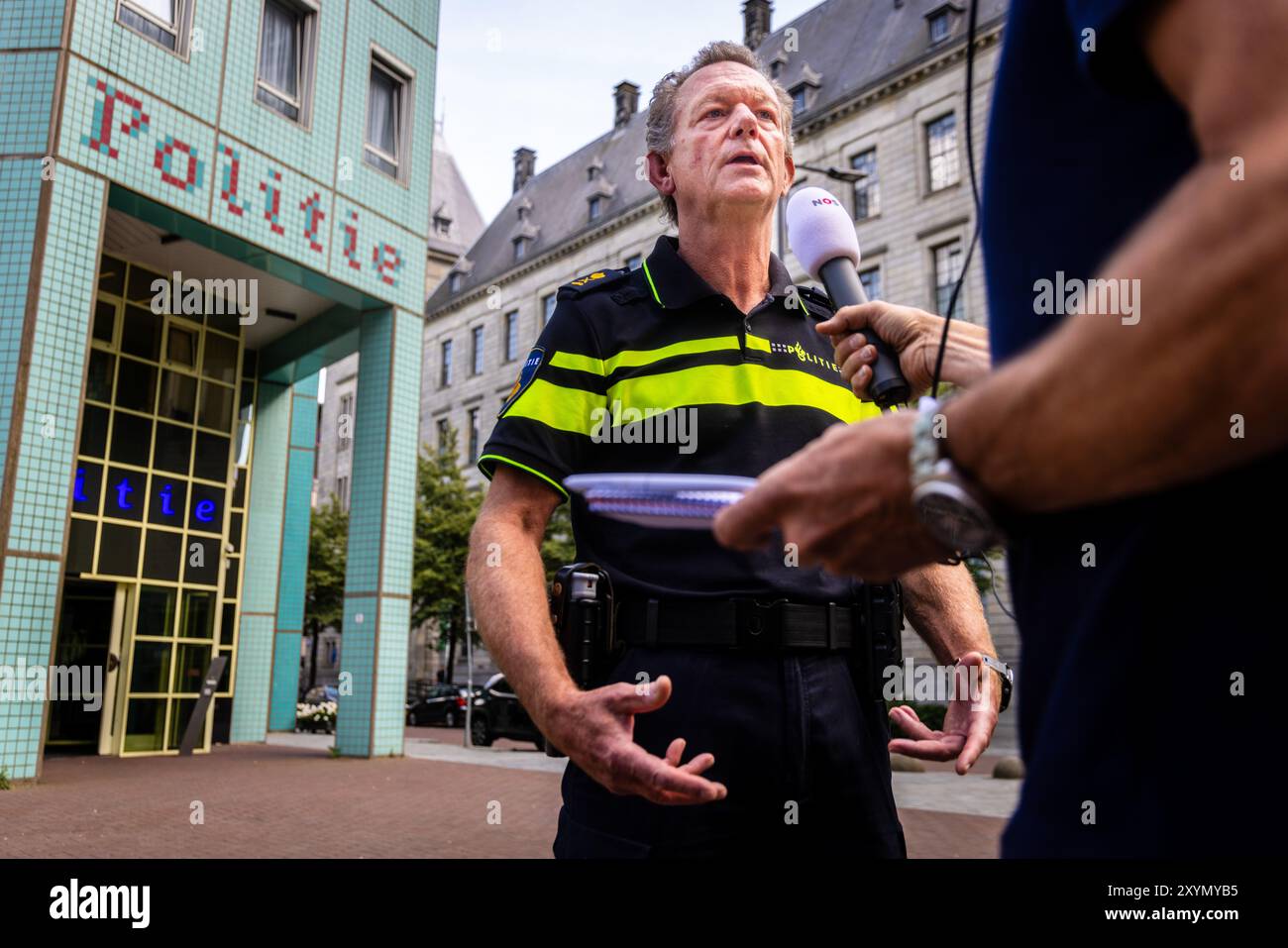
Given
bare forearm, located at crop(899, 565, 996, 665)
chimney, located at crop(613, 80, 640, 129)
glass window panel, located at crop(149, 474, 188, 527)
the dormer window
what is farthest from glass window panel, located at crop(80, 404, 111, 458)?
chimney, located at crop(613, 80, 640, 129)

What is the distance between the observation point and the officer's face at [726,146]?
2488 millimetres

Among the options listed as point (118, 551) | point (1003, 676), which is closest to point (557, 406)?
point (1003, 676)

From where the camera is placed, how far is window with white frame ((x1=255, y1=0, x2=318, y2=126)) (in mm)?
14727

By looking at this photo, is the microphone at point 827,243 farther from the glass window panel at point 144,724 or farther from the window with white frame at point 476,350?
the window with white frame at point 476,350

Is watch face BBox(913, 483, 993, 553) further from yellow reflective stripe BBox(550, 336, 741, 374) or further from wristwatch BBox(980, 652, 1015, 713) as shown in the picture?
yellow reflective stripe BBox(550, 336, 741, 374)

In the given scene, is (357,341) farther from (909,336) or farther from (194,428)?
(909,336)

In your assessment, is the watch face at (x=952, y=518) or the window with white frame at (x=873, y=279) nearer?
the watch face at (x=952, y=518)

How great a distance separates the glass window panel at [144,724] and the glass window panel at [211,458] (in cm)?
307

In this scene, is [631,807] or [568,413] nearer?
[631,807]

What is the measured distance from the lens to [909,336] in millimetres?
1875

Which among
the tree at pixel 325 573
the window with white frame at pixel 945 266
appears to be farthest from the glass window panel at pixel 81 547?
the window with white frame at pixel 945 266
